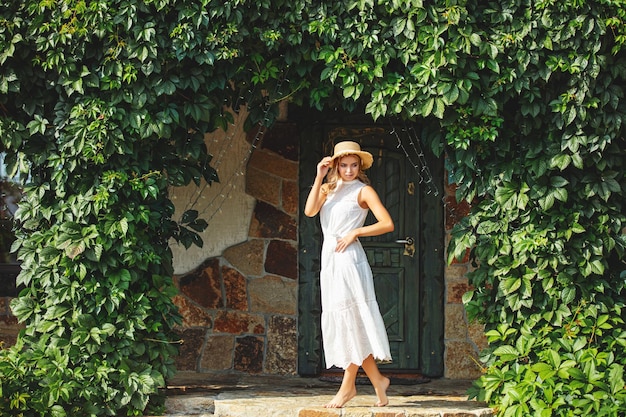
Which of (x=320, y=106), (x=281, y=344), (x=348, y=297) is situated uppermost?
(x=320, y=106)

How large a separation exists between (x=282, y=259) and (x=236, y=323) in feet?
1.97

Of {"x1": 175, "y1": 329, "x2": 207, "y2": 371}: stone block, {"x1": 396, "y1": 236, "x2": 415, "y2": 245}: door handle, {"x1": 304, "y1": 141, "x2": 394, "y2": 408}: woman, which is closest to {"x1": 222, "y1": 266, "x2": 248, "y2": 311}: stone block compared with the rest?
{"x1": 175, "y1": 329, "x2": 207, "y2": 371}: stone block

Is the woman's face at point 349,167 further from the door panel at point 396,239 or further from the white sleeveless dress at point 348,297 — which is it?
the door panel at point 396,239

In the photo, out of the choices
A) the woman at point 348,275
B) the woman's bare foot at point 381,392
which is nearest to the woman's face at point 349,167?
the woman at point 348,275

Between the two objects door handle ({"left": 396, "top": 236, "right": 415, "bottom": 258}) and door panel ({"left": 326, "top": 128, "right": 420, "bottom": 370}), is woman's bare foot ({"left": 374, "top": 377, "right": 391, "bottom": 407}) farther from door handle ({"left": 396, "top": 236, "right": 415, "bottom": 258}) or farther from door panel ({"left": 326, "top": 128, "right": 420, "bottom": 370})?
door handle ({"left": 396, "top": 236, "right": 415, "bottom": 258})

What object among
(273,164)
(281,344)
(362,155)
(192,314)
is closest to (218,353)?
(192,314)

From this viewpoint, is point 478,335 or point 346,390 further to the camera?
point 478,335

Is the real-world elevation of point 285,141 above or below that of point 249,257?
above

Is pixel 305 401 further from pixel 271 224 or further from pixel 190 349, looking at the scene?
pixel 271 224

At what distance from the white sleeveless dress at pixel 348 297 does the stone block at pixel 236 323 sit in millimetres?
1500

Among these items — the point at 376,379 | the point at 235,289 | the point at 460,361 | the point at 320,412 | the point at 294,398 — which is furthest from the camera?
the point at 235,289

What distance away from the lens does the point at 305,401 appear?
5.75 metres

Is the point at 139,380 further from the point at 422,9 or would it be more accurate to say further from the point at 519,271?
the point at 422,9

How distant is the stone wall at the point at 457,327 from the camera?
22.2 ft
